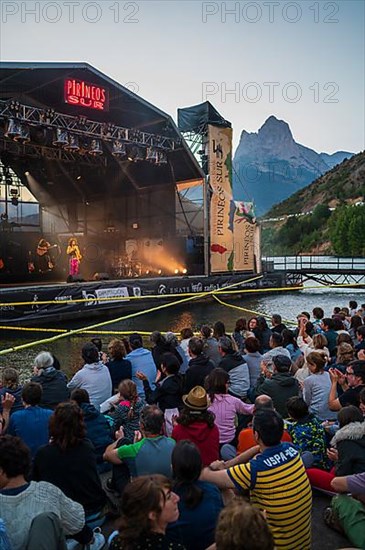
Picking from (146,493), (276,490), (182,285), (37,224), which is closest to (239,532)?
(146,493)

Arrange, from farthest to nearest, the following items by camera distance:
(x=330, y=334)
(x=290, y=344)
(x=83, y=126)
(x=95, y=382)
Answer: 1. (x=83, y=126)
2. (x=330, y=334)
3. (x=290, y=344)
4. (x=95, y=382)

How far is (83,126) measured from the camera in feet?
54.6

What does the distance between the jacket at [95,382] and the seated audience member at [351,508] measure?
263 centimetres

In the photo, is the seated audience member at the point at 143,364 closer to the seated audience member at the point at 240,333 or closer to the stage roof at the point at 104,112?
the seated audience member at the point at 240,333

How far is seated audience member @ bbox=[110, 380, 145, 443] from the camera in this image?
384cm

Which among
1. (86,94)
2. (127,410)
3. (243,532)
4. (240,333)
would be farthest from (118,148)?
(243,532)

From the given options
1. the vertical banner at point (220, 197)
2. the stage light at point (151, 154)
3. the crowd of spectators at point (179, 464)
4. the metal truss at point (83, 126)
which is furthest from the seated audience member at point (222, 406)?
the vertical banner at point (220, 197)

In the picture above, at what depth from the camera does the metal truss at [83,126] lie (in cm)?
1459

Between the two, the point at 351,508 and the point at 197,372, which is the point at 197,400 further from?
the point at 197,372

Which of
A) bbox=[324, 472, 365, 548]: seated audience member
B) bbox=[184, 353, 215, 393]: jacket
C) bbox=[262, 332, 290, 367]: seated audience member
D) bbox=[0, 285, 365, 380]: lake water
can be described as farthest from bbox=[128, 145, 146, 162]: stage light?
bbox=[324, 472, 365, 548]: seated audience member

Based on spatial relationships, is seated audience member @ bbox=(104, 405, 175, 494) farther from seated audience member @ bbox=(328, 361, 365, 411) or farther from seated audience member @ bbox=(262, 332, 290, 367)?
seated audience member @ bbox=(262, 332, 290, 367)

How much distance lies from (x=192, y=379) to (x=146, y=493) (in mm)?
3127

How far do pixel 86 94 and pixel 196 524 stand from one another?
624 inches

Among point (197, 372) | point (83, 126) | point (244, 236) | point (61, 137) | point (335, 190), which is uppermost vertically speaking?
point (335, 190)
